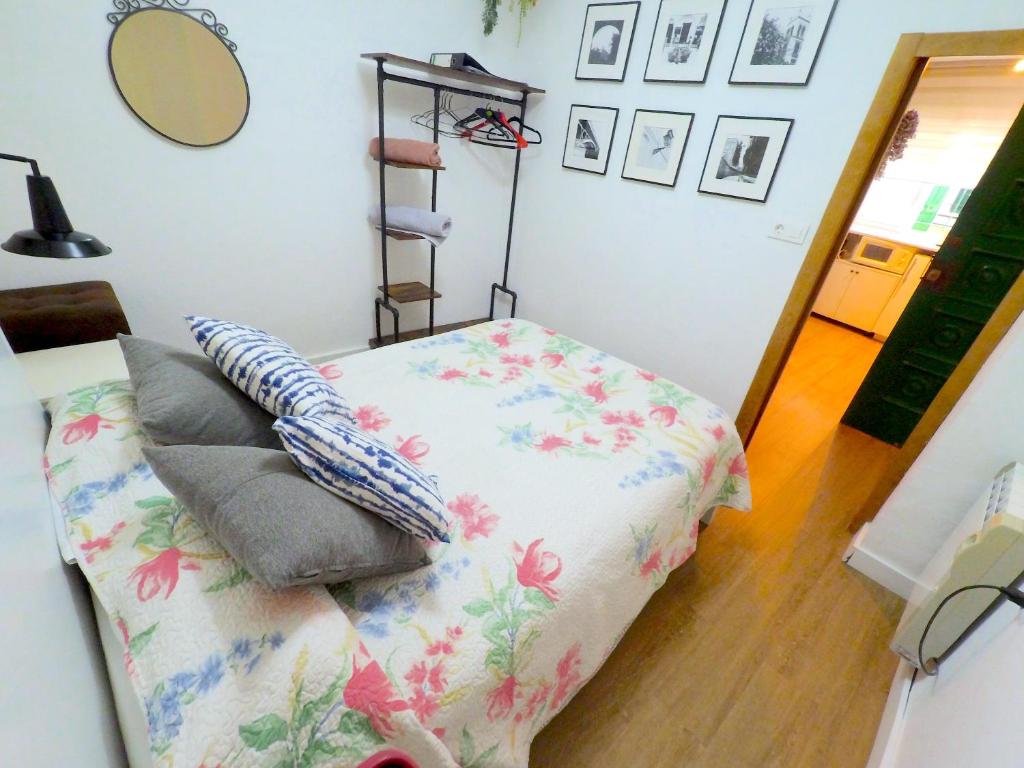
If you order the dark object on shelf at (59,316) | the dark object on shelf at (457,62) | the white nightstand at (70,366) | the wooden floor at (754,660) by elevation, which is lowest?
the wooden floor at (754,660)

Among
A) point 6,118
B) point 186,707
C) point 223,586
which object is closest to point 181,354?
point 223,586

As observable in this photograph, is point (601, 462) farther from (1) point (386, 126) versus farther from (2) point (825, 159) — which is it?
(1) point (386, 126)

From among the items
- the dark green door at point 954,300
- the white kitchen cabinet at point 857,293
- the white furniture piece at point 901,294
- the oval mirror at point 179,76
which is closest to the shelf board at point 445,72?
the oval mirror at point 179,76

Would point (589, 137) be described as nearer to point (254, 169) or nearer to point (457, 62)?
point (457, 62)

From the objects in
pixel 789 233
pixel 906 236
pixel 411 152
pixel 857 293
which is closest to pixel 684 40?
pixel 789 233

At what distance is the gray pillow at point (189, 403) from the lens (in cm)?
92

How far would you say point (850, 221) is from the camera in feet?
6.32

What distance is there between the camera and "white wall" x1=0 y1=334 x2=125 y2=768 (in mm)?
518

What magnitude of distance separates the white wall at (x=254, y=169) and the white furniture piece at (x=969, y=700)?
2.92 metres

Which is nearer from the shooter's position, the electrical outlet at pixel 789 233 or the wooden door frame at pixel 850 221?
the wooden door frame at pixel 850 221

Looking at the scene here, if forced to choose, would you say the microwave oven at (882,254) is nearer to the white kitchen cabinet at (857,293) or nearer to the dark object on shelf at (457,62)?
the white kitchen cabinet at (857,293)

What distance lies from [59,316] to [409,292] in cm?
160

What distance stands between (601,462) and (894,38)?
1957mm

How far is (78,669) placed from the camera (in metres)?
0.74
